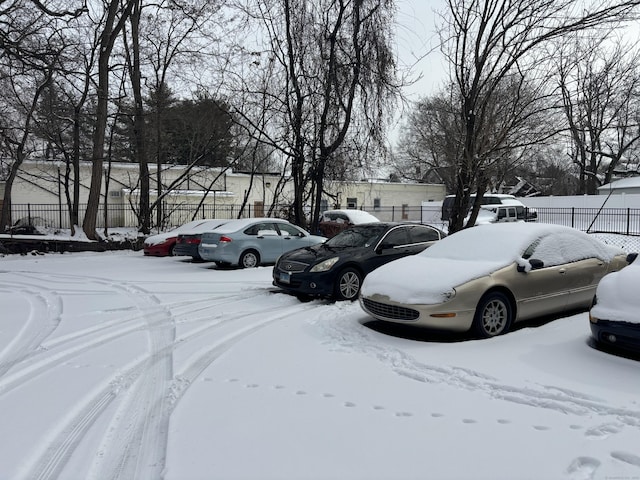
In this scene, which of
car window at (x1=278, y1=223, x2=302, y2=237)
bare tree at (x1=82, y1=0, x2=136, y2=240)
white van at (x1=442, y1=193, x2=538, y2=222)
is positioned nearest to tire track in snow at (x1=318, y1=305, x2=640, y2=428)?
car window at (x1=278, y1=223, x2=302, y2=237)

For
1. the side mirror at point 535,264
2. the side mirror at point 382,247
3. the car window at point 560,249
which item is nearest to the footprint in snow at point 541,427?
the side mirror at point 535,264

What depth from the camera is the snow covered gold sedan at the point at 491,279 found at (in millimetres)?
5828

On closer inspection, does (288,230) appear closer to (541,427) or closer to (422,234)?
(422,234)

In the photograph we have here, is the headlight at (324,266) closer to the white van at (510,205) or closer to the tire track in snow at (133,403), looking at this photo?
the tire track in snow at (133,403)

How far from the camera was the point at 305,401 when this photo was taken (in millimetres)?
4125

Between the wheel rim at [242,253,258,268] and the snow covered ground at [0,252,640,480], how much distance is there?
546 cm

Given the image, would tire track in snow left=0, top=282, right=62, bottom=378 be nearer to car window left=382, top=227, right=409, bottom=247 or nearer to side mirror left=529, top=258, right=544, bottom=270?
car window left=382, top=227, right=409, bottom=247

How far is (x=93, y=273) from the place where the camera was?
40.8 ft

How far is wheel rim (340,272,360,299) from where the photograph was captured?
8.62m

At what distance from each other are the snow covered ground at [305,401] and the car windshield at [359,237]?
2.44 metres

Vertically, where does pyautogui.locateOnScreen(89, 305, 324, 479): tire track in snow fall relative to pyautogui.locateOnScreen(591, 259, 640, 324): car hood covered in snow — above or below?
below

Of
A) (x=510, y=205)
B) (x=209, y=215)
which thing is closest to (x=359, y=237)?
(x=510, y=205)

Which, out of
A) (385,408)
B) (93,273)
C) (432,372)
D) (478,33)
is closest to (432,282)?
(432,372)

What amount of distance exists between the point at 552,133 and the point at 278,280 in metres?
9.56
